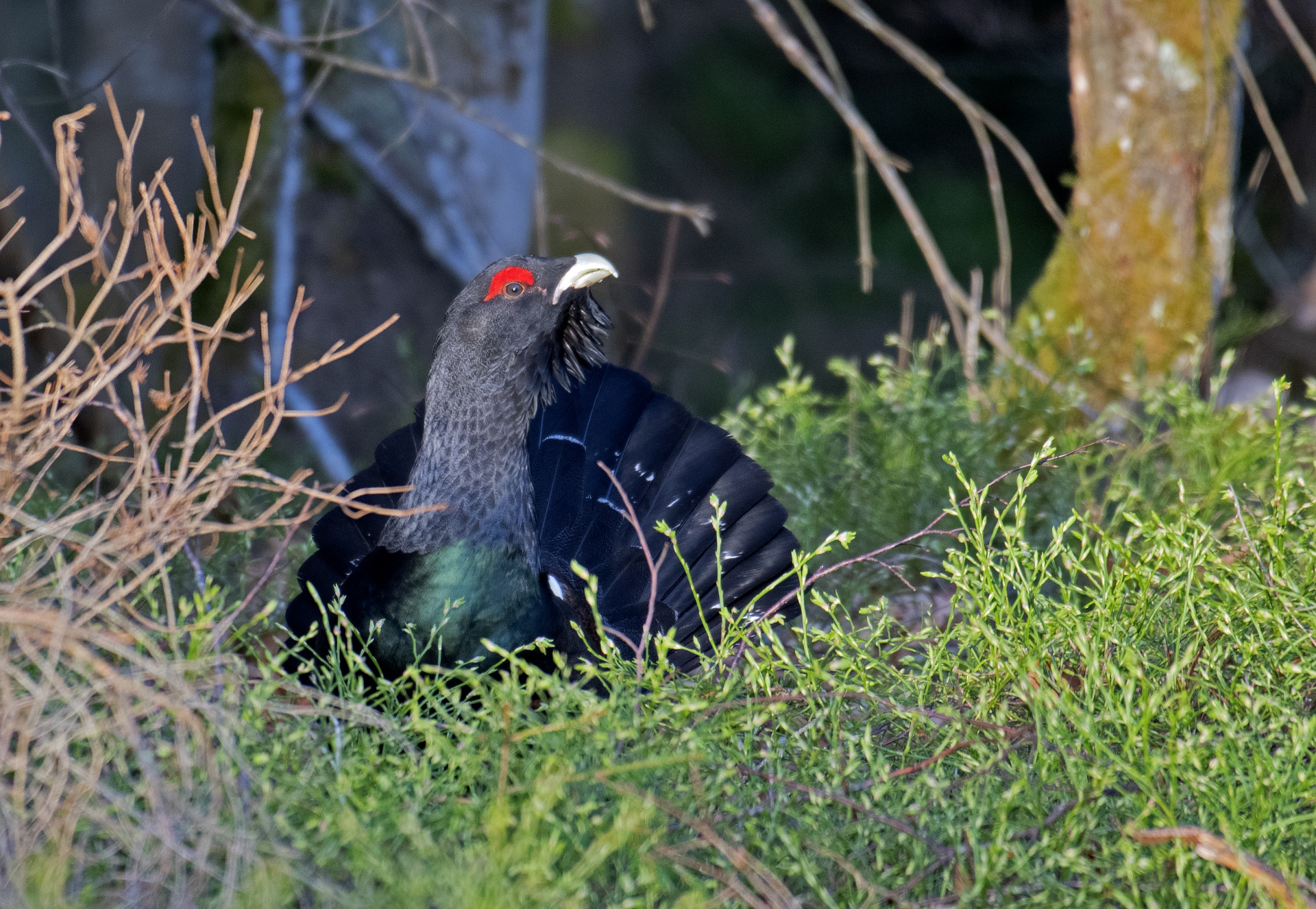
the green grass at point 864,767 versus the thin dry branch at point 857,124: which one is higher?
the thin dry branch at point 857,124

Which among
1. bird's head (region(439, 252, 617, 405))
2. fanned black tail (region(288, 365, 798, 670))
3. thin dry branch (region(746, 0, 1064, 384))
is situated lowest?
fanned black tail (region(288, 365, 798, 670))

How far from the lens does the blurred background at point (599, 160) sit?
473cm

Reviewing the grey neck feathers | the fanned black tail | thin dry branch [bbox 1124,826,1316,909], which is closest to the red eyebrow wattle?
the grey neck feathers

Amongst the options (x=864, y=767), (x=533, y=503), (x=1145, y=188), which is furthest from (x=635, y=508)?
(x=1145, y=188)

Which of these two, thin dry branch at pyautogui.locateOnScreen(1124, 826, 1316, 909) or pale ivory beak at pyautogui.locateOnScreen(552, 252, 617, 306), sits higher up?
pale ivory beak at pyautogui.locateOnScreen(552, 252, 617, 306)

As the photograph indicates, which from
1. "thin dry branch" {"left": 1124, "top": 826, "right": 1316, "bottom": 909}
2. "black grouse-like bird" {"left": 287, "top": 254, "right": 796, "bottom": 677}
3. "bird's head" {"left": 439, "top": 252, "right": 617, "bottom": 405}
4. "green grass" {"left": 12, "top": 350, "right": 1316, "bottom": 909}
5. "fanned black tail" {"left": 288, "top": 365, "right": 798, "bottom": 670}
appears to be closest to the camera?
"thin dry branch" {"left": 1124, "top": 826, "right": 1316, "bottom": 909}

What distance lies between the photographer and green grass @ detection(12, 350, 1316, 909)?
1.67 meters

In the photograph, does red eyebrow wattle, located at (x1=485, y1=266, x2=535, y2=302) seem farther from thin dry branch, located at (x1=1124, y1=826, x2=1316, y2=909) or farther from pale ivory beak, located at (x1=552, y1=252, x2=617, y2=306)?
thin dry branch, located at (x1=1124, y1=826, x2=1316, y2=909)

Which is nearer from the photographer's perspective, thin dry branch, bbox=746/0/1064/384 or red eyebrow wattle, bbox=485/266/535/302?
red eyebrow wattle, bbox=485/266/535/302

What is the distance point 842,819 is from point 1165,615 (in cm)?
94

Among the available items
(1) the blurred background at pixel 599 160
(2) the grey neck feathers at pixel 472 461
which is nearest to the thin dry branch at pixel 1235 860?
(2) the grey neck feathers at pixel 472 461

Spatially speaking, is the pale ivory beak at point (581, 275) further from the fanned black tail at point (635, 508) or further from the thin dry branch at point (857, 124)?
the thin dry branch at point (857, 124)

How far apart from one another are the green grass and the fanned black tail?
0.49 m

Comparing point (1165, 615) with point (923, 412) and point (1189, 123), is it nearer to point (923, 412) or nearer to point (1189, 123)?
point (923, 412)
